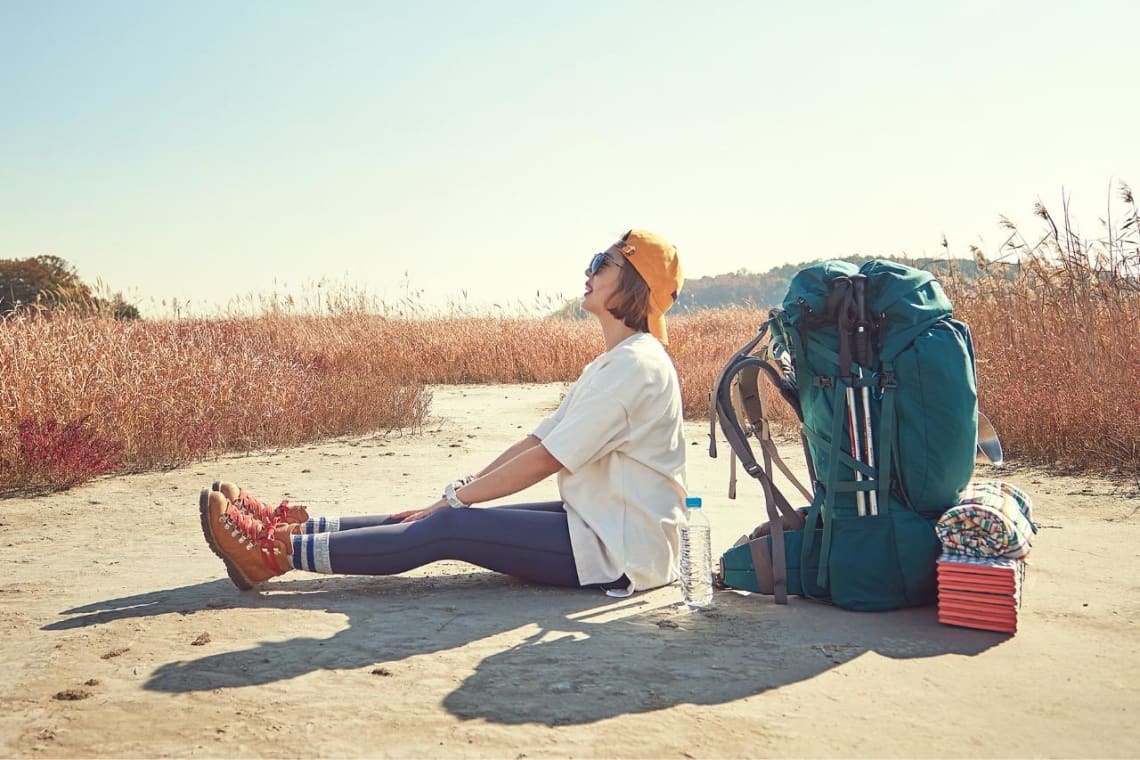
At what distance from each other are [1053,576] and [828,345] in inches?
65.9

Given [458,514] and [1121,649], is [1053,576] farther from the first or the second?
[458,514]

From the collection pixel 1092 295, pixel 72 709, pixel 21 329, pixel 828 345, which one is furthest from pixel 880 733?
pixel 21 329

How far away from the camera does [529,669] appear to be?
11.5 ft

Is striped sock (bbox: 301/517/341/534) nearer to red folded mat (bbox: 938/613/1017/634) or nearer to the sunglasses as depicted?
the sunglasses

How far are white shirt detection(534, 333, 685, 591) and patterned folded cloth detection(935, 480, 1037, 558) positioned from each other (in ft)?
3.52

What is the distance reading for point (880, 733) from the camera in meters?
2.98

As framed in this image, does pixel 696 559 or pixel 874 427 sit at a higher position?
pixel 874 427

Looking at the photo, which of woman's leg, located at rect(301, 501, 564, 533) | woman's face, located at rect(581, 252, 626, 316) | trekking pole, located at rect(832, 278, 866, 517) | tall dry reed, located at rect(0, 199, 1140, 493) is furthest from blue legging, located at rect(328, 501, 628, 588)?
tall dry reed, located at rect(0, 199, 1140, 493)

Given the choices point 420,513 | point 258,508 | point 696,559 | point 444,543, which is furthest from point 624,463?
point 258,508

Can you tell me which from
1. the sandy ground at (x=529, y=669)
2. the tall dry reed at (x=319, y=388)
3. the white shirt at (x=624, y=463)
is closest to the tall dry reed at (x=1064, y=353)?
the tall dry reed at (x=319, y=388)

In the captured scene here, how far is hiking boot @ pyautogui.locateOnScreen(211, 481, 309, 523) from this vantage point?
4.38 meters

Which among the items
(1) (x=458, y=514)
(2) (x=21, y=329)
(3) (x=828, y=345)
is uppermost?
(2) (x=21, y=329)

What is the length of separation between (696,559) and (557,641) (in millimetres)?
896

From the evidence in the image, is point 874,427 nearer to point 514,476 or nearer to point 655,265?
point 655,265
